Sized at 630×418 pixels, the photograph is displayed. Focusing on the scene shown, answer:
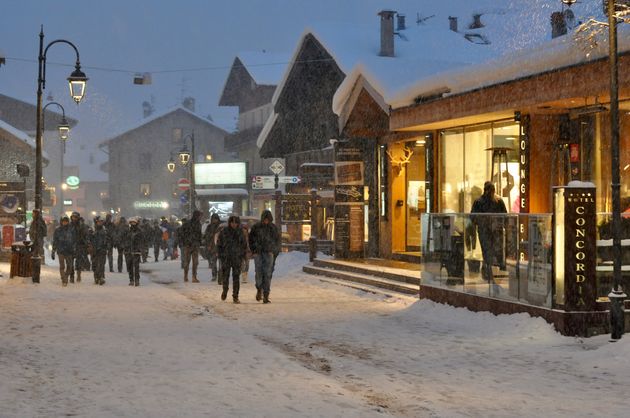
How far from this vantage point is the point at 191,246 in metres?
23.4

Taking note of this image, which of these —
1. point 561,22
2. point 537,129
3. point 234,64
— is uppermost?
point 234,64

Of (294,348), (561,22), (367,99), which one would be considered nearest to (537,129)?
(561,22)

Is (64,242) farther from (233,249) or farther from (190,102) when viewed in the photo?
(190,102)

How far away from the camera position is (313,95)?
39281 millimetres

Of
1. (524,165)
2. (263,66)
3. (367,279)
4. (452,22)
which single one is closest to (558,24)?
(524,165)

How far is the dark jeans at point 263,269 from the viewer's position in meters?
17.6

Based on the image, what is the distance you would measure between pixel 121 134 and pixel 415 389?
7517 cm

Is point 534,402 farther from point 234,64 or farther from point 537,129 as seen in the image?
point 234,64

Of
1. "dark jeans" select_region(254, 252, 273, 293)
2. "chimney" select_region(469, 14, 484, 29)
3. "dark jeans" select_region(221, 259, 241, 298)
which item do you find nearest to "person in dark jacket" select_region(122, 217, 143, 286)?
"dark jeans" select_region(221, 259, 241, 298)

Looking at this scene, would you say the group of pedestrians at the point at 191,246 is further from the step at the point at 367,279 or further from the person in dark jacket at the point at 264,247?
the step at the point at 367,279

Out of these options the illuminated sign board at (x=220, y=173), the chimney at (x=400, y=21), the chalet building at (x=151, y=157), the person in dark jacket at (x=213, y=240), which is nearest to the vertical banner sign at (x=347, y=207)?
the person in dark jacket at (x=213, y=240)

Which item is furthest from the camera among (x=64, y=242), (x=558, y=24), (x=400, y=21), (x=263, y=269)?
(x=400, y=21)

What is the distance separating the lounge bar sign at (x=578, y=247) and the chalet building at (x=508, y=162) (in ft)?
0.06

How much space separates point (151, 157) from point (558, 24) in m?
63.8
